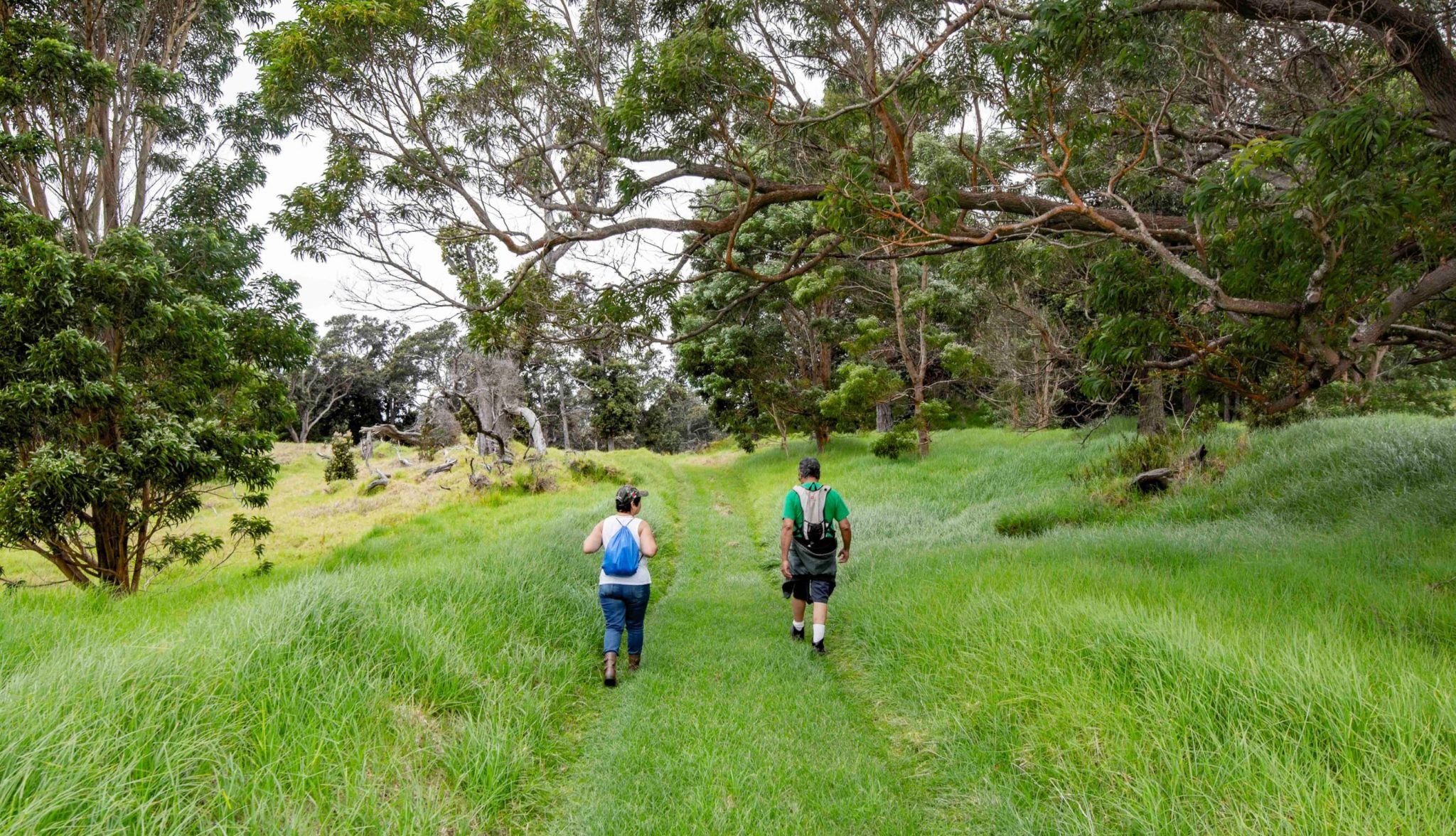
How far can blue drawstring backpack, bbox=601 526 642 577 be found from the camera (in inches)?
187

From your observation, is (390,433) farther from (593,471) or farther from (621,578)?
(621,578)

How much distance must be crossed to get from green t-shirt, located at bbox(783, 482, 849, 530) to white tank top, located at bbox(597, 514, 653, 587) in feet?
4.74

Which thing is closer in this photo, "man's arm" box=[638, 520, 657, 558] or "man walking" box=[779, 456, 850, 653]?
"man's arm" box=[638, 520, 657, 558]

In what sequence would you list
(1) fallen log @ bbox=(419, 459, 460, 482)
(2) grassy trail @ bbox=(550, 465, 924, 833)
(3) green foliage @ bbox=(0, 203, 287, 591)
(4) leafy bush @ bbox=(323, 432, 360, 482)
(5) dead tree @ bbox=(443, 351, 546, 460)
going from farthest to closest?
1. (4) leafy bush @ bbox=(323, 432, 360, 482)
2. (1) fallen log @ bbox=(419, 459, 460, 482)
3. (5) dead tree @ bbox=(443, 351, 546, 460)
4. (3) green foliage @ bbox=(0, 203, 287, 591)
5. (2) grassy trail @ bbox=(550, 465, 924, 833)

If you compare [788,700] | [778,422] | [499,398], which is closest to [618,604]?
[788,700]

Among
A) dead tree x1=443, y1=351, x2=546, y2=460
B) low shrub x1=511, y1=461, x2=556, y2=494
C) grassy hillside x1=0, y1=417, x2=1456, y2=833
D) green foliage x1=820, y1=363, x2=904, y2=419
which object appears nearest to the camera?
grassy hillside x1=0, y1=417, x2=1456, y2=833

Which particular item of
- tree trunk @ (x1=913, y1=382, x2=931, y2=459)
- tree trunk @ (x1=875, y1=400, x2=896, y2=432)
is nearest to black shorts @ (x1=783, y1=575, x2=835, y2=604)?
tree trunk @ (x1=913, y1=382, x2=931, y2=459)

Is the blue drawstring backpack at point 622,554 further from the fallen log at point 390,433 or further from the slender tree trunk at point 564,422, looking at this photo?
the slender tree trunk at point 564,422

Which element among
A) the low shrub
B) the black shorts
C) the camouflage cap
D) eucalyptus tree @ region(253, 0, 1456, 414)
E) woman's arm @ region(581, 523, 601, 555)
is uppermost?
eucalyptus tree @ region(253, 0, 1456, 414)

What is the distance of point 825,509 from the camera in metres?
5.51

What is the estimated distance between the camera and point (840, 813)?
296cm

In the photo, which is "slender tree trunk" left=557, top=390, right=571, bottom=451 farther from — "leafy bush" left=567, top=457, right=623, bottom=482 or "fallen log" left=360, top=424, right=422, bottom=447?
"fallen log" left=360, top=424, right=422, bottom=447

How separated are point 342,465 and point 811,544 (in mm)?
19646

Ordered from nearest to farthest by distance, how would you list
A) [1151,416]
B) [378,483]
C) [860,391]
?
[1151,416], [860,391], [378,483]
